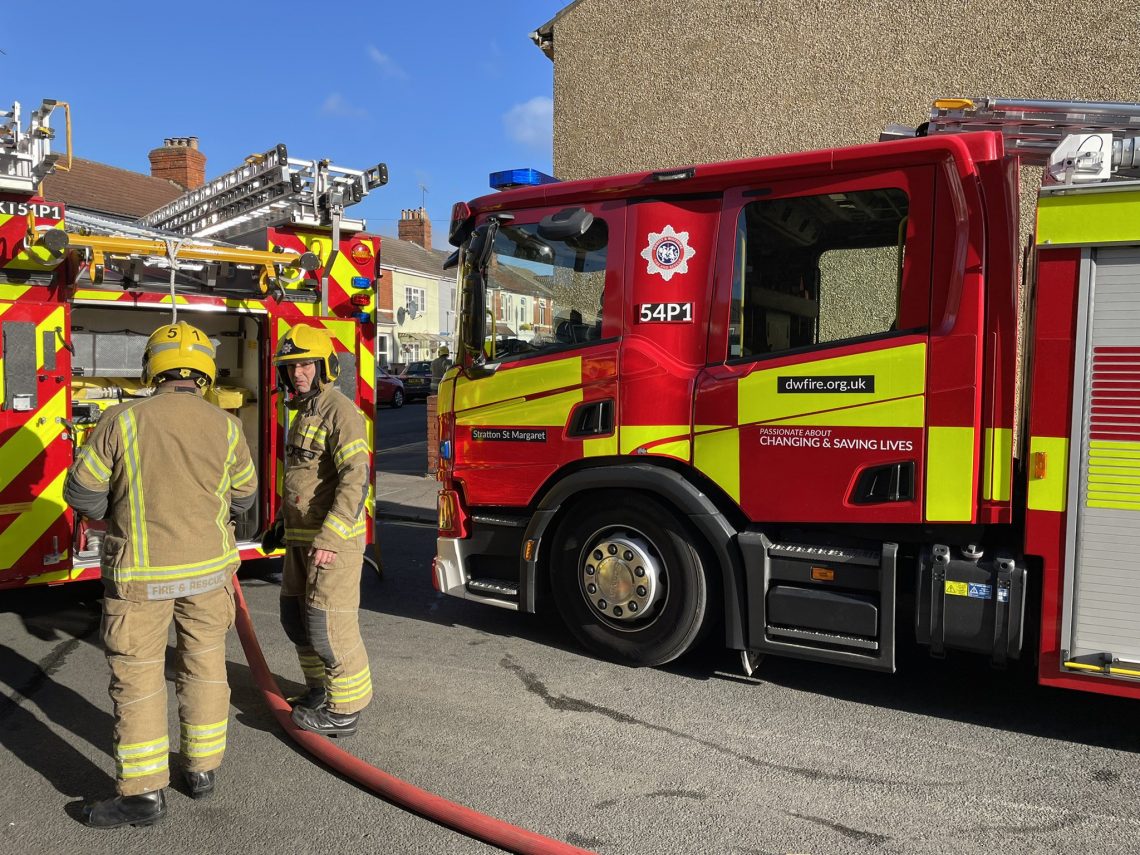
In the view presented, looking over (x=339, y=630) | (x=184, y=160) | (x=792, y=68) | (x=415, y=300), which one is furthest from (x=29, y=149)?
(x=415, y=300)

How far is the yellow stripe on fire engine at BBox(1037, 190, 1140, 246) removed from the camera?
3355 mm

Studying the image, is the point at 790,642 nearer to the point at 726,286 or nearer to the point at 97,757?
the point at 726,286

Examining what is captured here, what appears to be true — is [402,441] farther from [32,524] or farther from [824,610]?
[824,610]

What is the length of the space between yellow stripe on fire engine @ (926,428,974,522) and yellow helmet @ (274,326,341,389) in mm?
2517

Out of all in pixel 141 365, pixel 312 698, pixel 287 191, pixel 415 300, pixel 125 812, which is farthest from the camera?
pixel 415 300

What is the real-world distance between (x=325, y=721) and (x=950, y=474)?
9.05 ft

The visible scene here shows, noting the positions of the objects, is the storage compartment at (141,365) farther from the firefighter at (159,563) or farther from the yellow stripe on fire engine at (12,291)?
the firefighter at (159,563)

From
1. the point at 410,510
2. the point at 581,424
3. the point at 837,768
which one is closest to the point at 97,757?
the point at 581,424

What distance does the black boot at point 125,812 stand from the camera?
3.02 m

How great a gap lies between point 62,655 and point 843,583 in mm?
3980

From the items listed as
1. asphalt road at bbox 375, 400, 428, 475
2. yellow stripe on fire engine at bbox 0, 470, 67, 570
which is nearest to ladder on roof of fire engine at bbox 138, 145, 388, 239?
Result: yellow stripe on fire engine at bbox 0, 470, 67, 570

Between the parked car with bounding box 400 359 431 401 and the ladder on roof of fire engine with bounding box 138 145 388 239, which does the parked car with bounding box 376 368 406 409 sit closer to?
the parked car with bounding box 400 359 431 401

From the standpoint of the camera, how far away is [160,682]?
3174 mm

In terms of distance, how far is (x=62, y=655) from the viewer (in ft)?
15.6
